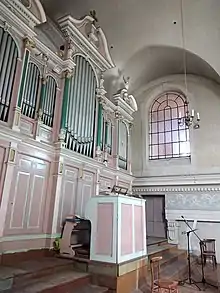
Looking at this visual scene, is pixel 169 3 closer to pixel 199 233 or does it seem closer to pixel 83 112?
pixel 83 112

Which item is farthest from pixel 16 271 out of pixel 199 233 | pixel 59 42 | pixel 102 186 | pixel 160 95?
pixel 160 95

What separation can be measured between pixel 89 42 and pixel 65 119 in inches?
95.5

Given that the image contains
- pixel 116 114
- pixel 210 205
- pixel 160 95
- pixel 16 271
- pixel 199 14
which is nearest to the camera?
pixel 16 271

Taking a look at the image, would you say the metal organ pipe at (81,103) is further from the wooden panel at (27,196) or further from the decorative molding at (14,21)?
the decorative molding at (14,21)

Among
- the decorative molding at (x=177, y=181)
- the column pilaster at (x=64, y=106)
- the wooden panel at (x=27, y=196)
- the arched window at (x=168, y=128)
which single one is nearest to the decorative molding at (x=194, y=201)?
the decorative molding at (x=177, y=181)

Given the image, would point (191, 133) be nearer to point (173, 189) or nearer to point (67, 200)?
point (173, 189)

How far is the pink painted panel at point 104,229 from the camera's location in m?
4.32

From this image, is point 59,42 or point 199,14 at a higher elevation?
point 199,14

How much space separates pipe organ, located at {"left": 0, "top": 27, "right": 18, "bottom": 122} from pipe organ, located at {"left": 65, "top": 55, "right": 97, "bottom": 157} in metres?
1.53

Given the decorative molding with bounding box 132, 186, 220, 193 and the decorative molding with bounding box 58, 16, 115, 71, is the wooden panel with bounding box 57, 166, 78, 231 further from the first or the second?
the decorative molding with bounding box 132, 186, 220, 193

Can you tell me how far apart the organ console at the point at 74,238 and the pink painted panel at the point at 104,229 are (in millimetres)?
513

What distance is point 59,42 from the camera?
6.68m

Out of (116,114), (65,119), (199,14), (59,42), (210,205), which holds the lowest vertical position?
(210,205)

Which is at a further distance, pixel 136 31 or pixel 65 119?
pixel 136 31
